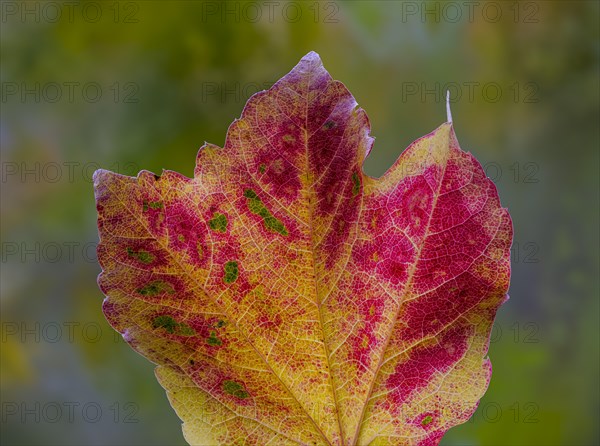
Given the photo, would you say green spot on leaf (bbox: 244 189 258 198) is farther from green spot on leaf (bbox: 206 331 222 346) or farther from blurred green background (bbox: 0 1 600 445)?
blurred green background (bbox: 0 1 600 445)

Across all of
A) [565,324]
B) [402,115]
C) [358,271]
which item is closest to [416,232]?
[358,271]

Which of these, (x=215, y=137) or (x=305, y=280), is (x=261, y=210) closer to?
(x=305, y=280)

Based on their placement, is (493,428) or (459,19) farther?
(459,19)

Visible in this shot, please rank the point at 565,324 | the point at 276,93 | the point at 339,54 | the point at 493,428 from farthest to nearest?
1. the point at 339,54
2. the point at 565,324
3. the point at 493,428
4. the point at 276,93

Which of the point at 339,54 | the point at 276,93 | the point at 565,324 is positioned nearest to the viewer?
the point at 276,93

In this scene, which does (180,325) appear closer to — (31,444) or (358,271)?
(358,271)

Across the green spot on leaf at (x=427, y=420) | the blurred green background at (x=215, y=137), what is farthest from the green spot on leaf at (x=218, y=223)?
the blurred green background at (x=215, y=137)

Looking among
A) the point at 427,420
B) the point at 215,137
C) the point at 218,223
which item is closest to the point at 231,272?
the point at 218,223
